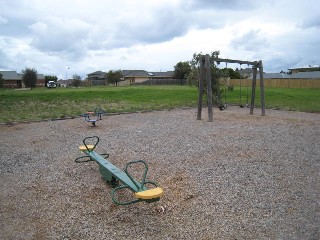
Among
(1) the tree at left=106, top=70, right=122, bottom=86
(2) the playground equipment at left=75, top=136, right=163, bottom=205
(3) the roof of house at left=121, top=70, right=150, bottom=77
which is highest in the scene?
(3) the roof of house at left=121, top=70, right=150, bottom=77

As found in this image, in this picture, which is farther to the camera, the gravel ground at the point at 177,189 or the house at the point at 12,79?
the house at the point at 12,79

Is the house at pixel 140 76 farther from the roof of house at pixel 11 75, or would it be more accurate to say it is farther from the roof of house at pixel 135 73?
the roof of house at pixel 11 75

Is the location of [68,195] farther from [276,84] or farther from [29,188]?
[276,84]

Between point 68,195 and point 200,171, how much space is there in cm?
229

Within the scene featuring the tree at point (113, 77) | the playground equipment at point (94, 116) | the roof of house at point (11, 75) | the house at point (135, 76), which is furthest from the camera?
the house at point (135, 76)

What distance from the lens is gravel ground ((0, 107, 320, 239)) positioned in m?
3.67

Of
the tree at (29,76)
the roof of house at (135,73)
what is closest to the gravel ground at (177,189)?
the tree at (29,76)

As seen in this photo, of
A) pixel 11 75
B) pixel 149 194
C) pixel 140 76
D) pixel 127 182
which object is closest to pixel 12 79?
pixel 11 75

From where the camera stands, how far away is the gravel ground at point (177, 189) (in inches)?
144

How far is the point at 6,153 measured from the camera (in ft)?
24.3

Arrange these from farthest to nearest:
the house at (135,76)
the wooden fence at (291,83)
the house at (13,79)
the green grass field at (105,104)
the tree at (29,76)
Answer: the house at (135,76)
the house at (13,79)
the tree at (29,76)
the wooden fence at (291,83)
the green grass field at (105,104)

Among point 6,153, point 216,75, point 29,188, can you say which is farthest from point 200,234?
point 216,75

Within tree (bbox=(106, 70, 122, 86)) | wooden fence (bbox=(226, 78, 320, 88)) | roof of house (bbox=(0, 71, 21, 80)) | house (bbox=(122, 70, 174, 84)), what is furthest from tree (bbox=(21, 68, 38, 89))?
wooden fence (bbox=(226, 78, 320, 88))

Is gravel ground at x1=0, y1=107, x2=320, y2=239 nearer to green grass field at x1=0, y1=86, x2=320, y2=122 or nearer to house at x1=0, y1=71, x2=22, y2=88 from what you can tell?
green grass field at x1=0, y1=86, x2=320, y2=122
